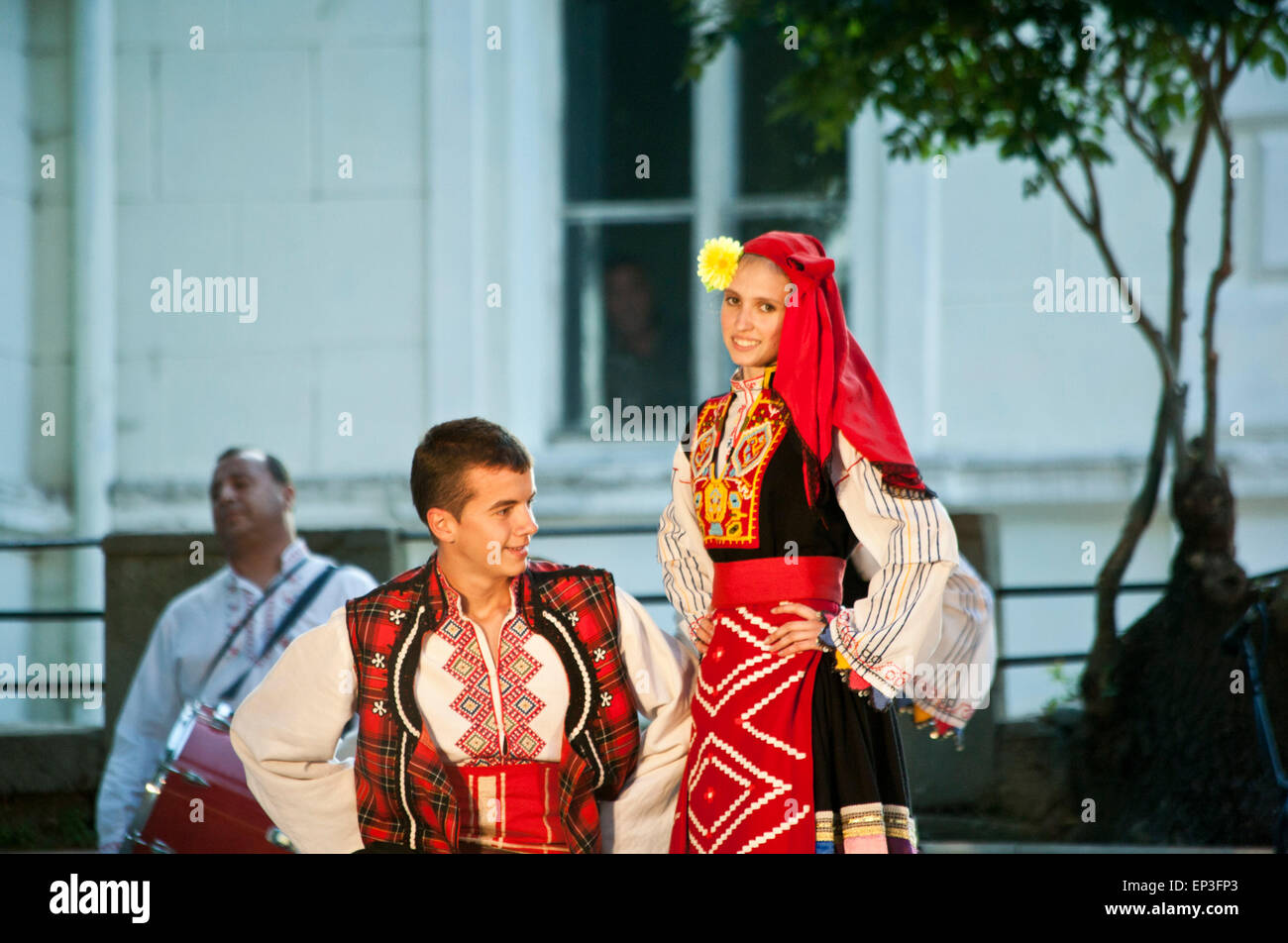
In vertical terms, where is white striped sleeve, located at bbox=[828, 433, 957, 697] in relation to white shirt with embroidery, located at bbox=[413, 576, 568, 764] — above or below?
above

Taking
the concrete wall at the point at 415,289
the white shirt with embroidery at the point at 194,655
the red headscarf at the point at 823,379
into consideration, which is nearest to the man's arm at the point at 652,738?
the red headscarf at the point at 823,379

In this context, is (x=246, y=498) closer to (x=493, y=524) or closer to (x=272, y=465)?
(x=272, y=465)

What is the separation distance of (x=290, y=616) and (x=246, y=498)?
1.65 feet

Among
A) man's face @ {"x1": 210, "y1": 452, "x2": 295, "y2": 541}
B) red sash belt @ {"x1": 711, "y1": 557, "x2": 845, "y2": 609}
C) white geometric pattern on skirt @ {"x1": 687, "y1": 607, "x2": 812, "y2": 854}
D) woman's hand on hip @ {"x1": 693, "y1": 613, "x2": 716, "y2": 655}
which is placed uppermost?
man's face @ {"x1": 210, "y1": 452, "x2": 295, "y2": 541}

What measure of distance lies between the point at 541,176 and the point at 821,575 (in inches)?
155

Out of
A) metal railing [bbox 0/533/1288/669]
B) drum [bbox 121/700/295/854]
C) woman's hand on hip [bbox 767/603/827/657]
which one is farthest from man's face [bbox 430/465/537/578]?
metal railing [bbox 0/533/1288/669]

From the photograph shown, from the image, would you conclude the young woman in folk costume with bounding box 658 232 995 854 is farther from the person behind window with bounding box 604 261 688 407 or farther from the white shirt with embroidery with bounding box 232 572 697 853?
the person behind window with bounding box 604 261 688 407

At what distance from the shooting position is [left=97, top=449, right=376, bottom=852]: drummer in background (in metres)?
4.55

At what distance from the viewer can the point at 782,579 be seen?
2895 millimetres

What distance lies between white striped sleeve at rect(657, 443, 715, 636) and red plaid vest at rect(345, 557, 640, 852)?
0.20m

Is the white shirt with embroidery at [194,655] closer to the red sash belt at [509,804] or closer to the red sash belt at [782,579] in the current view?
the red sash belt at [509,804]

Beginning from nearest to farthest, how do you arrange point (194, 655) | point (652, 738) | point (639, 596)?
point (652, 738) < point (194, 655) < point (639, 596)

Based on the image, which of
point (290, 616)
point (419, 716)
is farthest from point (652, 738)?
point (290, 616)
